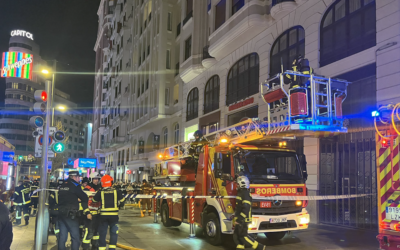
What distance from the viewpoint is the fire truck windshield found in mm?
9000

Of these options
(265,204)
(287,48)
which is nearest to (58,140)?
(265,204)

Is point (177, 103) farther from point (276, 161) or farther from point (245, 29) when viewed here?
point (276, 161)

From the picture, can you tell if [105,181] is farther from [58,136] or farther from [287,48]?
[287,48]

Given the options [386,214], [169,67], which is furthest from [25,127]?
[386,214]

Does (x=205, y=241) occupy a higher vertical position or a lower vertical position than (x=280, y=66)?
lower

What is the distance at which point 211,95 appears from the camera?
76.6 ft

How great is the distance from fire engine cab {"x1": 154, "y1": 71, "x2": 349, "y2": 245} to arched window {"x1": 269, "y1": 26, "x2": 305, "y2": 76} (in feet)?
20.1

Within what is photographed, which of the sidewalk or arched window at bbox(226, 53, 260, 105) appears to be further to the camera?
arched window at bbox(226, 53, 260, 105)

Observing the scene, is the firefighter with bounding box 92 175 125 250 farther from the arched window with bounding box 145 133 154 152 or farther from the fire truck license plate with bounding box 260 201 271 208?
the arched window with bounding box 145 133 154 152

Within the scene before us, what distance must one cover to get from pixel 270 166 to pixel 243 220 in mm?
2331

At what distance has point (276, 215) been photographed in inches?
347

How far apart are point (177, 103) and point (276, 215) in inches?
863

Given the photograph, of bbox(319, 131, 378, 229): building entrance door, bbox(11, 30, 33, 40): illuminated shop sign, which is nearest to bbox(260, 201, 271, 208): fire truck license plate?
bbox(319, 131, 378, 229): building entrance door

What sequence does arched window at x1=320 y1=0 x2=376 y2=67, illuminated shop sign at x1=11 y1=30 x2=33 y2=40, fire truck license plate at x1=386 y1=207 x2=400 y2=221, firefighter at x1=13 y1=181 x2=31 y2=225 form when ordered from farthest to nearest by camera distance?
illuminated shop sign at x1=11 y1=30 x2=33 y2=40 < firefighter at x1=13 y1=181 x2=31 y2=225 < arched window at x1=320 y1=0 x2=376 y2=67 < fire truck license plate at x1=386 y1=207 x2=400 y2=221
